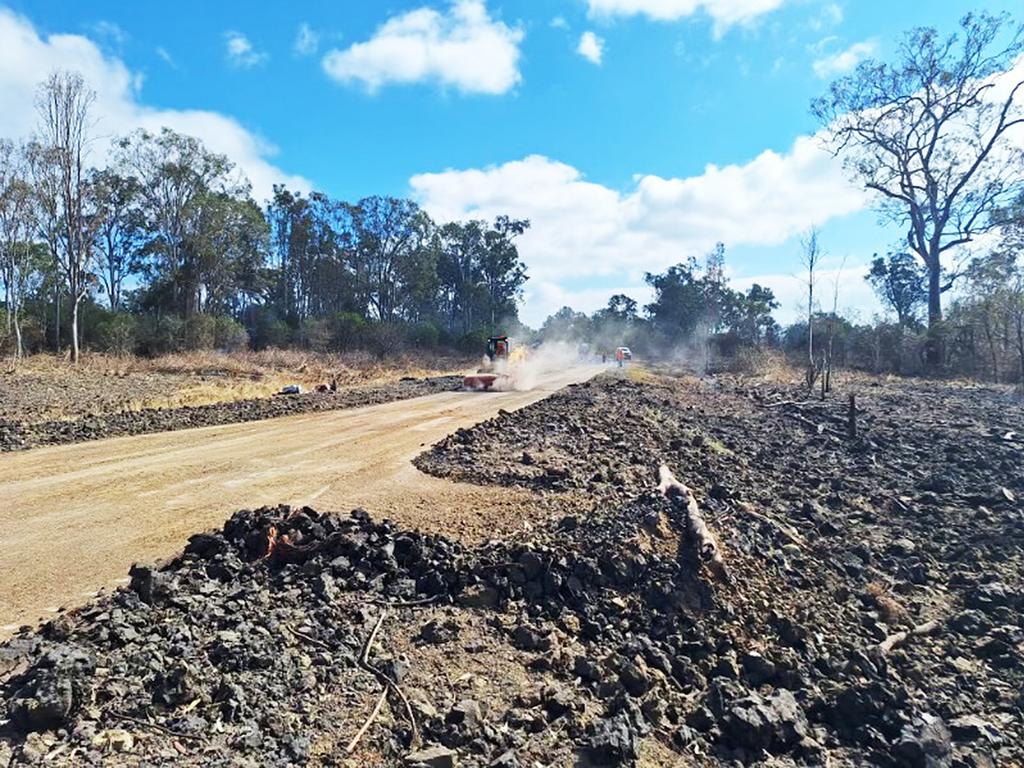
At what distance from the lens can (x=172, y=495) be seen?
712cm

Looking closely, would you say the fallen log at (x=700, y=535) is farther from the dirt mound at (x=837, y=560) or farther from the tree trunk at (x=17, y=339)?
the tree trunk at (x=17, y=339)

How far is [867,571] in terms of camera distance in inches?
239

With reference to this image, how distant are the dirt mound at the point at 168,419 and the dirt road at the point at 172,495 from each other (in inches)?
30.1

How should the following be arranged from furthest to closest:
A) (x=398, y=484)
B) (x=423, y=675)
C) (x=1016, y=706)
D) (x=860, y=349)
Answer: (x=860, y=349) < (x=398, y=484) < (x=1016, y=706) < (x=423, y=675)

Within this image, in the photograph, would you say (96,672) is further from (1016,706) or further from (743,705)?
(1016,706)

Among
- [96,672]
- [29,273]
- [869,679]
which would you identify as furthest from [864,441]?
[29,273]

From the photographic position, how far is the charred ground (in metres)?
3.05

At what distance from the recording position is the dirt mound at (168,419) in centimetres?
1068

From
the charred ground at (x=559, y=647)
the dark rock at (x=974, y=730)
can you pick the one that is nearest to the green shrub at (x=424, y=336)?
the charred ground at (x=559, y=647)

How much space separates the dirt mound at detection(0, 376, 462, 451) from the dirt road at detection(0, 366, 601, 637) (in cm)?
77

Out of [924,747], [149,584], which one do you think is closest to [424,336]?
[149,584]

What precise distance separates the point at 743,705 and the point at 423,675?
6.41 feet

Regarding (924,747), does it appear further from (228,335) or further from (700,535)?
(228,335)

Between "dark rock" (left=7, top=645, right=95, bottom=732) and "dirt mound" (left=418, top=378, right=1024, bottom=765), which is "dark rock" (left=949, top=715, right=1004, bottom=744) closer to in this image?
"dirt mound" (left=418, top=378, right=1024, bottom=765)
